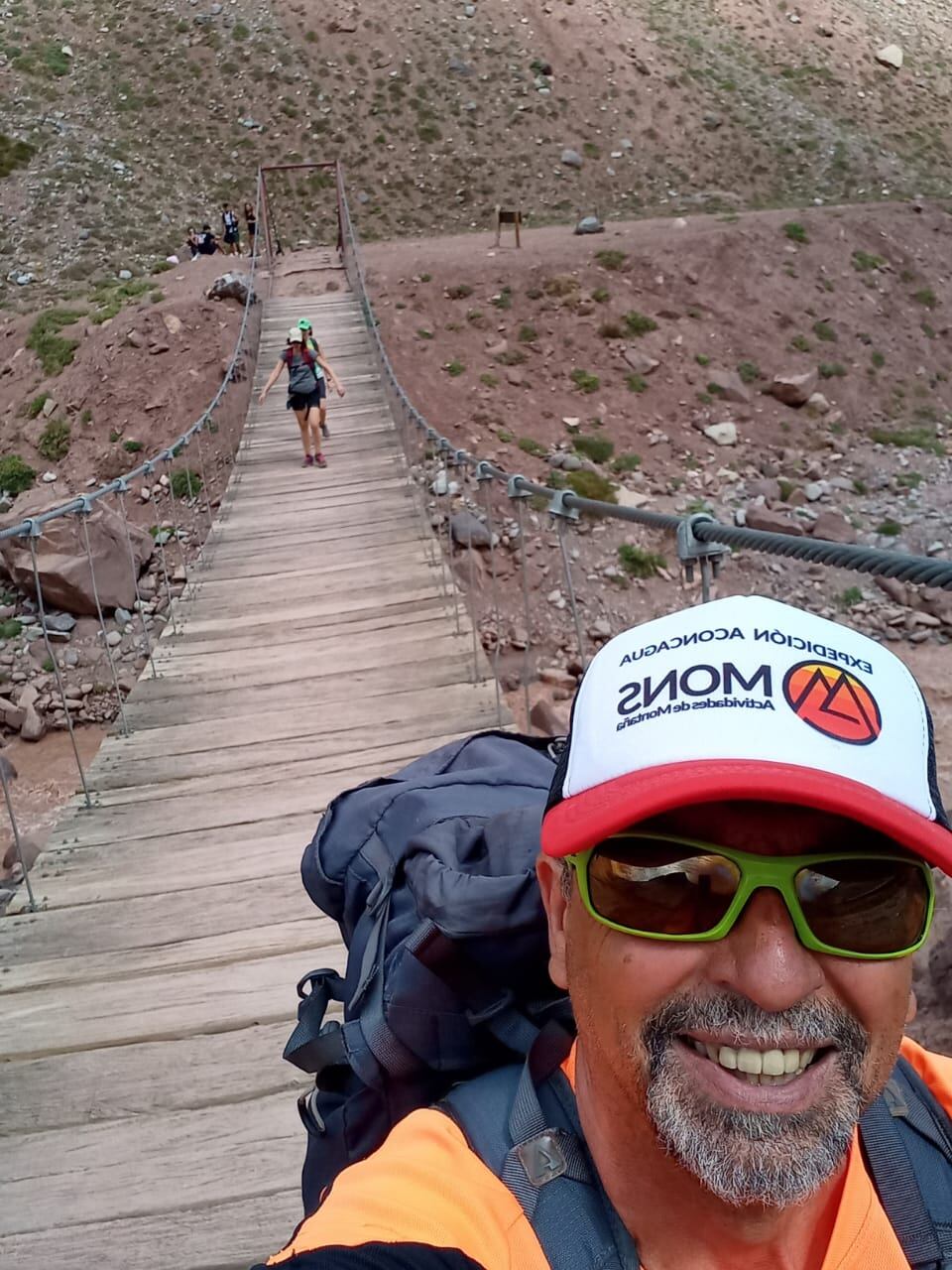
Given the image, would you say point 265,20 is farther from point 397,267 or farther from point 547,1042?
point 547,1042

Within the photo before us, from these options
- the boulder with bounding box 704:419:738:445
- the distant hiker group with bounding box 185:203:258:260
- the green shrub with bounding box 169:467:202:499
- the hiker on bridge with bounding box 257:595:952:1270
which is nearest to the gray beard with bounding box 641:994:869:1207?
the hiker on bridge with bounding box 257:595:952:1270

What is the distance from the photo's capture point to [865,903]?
77 centimetres

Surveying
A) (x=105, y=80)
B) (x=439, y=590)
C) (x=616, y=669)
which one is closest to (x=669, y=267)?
(x=439, y=590)

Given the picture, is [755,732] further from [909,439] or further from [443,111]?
[443,111]

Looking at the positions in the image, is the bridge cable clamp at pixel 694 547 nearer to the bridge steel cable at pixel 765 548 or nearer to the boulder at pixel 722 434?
the bridge steel cable at pixel 765 548

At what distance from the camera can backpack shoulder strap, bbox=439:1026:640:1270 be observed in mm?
794

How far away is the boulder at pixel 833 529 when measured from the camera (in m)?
9.09

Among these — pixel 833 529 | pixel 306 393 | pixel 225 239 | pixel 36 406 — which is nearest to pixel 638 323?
pixel 833 529

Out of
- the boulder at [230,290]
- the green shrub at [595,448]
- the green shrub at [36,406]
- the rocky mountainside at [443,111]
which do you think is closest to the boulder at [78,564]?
the green shrub at [36,406]

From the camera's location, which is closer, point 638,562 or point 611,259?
point 638,562

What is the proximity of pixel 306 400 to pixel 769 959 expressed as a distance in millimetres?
6750

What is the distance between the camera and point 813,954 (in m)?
0.77

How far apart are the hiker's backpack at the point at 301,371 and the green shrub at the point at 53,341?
5.62m

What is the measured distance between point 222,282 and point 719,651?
1244 centimetres
